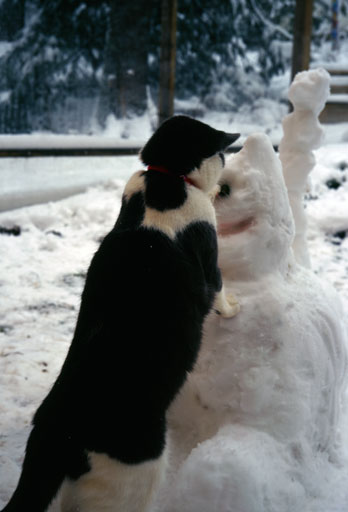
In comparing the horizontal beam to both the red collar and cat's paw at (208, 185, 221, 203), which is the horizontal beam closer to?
cat's paw at (208, 185, 221, 203)

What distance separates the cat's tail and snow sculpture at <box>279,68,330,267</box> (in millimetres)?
1195

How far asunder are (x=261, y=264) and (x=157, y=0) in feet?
10.6

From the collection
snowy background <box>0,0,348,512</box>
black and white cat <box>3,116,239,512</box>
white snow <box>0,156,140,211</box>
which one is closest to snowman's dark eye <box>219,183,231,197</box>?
black and white cat <box>3,116,239,512</box>

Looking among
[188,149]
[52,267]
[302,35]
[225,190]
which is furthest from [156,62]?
[188,149]

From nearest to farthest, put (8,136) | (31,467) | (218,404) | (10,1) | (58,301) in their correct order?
(31,467), (218,404), (58,301), (10,1), (8,136)

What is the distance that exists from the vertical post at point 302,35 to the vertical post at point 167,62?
88cm

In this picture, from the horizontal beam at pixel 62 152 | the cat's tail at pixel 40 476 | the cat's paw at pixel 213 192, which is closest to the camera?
the cat's tail at pixel 40 476

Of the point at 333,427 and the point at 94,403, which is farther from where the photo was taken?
the point at 333,427

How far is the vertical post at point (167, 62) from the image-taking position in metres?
4.08

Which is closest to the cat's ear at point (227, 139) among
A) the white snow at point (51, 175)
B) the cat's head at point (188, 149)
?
the cat's head at point (188, 149)

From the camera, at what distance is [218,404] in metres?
1.50

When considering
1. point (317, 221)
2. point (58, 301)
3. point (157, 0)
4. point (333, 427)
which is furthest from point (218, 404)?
point (157, 0)

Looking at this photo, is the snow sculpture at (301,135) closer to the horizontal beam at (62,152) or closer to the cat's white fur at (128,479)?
the cat's white fur at (128,479)

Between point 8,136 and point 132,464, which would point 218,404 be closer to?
point 132,464
